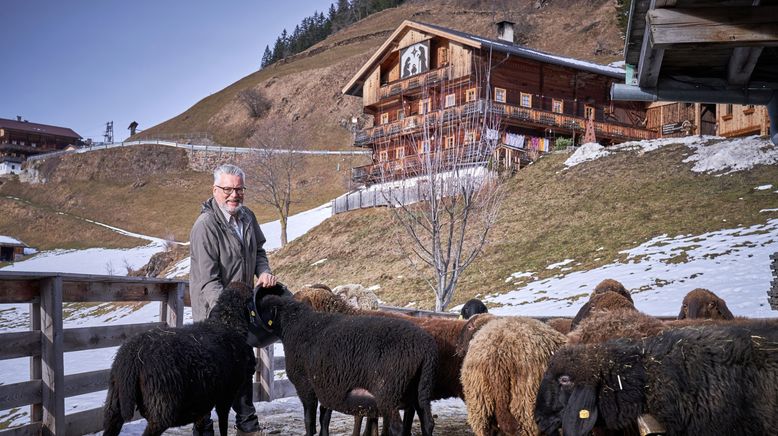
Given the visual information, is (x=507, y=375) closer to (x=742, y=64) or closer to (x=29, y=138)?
(x=742, y=64)

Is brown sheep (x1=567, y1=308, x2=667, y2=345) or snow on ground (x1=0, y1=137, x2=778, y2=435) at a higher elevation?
brown sheep (x1=567, y1=308, x2=667, y2=345)

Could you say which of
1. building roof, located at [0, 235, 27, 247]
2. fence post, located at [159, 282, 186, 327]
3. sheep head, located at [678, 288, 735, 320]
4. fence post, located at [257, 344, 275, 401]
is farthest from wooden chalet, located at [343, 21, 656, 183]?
building roof, located at [0, 235, 27, 247]

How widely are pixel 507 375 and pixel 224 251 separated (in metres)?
2.80

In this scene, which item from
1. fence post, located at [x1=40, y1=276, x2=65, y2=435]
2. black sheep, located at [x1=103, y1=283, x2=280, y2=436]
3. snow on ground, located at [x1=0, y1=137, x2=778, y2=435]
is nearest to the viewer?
black sheep, located at [x1=103, y1=283, x2=280, y2=436]

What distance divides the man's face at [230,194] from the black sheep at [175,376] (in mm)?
1146

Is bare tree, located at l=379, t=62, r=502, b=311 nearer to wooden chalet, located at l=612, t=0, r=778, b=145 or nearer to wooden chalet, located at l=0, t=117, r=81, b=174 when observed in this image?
wooden chalet, located at l=612, t=0, r=778, b=145

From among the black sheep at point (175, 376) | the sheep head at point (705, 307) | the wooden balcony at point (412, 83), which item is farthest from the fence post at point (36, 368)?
the wooden balcony at point (412, 83)

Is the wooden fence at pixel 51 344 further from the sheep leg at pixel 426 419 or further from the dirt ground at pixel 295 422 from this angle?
the sheep leg at pixel 426 419

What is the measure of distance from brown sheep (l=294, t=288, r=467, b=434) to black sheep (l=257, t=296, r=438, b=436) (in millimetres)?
931

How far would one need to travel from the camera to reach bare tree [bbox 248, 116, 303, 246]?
5147 cm

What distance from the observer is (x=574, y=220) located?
2641 centimetres

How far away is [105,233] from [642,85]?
65847 millimetres

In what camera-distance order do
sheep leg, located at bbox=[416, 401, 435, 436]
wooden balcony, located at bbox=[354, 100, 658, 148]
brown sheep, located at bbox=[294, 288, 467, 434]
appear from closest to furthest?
sheep leg, located at bbox=[416, 401, 435, 436] < brown sheep, located at bbox=[294, 288, 467, 434] < wooden balcony, located at bbox=[354, 100, 658, 148]

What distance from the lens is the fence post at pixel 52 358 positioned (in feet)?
18.1
